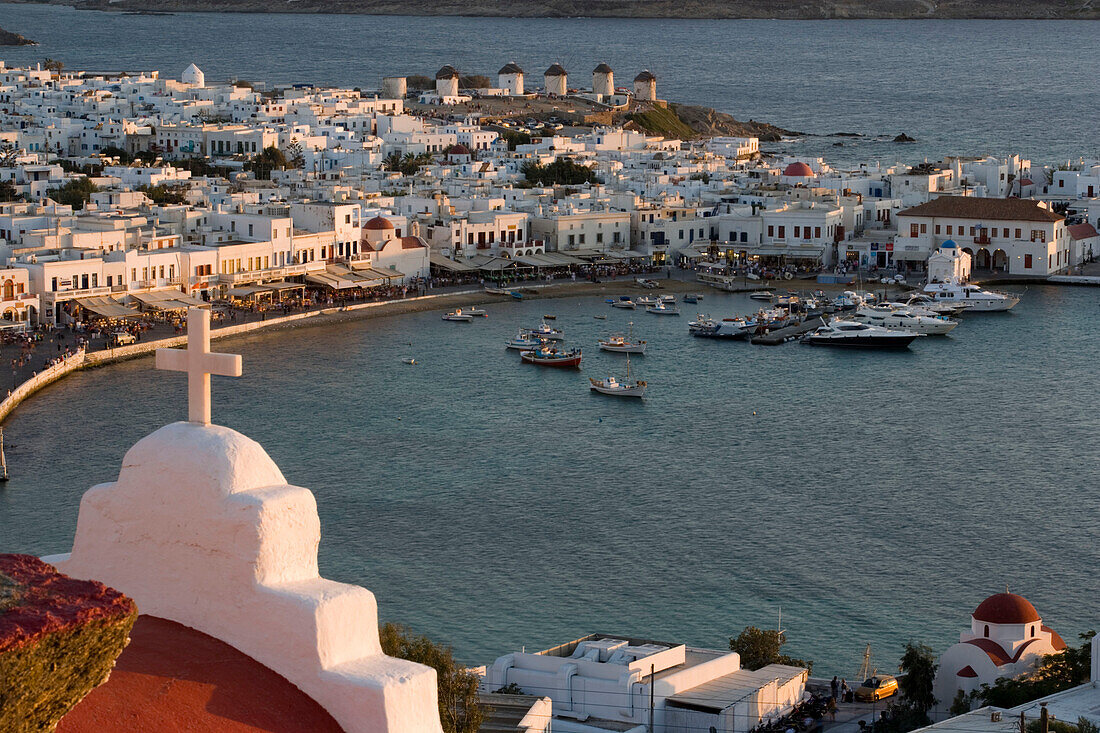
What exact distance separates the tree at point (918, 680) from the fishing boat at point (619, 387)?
569 inches

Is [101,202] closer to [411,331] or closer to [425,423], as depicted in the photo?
[411,331]

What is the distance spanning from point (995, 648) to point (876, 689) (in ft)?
3.57

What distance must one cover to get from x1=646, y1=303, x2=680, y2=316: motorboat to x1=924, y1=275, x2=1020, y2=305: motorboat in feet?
17.4

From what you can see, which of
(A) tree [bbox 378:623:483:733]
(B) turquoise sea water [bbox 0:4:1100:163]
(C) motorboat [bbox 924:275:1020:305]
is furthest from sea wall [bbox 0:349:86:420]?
(B) turquoise sea water [bbox 0:4:1100:163]

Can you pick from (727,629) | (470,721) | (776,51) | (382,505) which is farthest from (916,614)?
(776,51)

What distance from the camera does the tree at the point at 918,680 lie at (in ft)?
45.1

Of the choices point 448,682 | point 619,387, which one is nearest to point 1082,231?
point 619,387

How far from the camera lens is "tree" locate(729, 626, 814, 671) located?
47.1 feet

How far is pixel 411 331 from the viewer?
34.0m

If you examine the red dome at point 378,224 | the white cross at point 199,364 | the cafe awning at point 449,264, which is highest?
the white cross at point 199,364

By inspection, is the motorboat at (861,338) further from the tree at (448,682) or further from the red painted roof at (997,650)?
the tree at (448,682)

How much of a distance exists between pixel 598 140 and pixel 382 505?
40769mm

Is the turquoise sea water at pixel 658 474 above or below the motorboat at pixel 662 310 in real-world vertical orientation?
below

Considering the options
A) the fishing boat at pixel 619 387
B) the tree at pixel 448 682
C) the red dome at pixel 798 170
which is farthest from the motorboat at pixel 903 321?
the tree at pixel 448 682
